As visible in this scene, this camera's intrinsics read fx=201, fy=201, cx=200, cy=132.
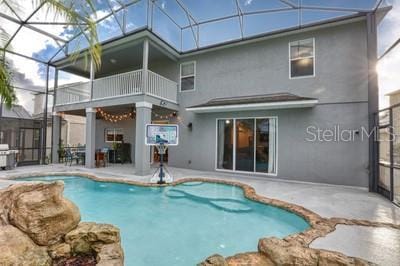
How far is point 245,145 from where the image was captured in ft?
31.4

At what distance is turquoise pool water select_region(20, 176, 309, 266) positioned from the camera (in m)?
3.67

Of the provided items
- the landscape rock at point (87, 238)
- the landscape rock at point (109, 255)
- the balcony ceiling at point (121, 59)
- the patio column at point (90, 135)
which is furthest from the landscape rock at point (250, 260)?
the patio column at point (90, 135)

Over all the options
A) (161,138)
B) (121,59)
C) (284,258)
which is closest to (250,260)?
(284,258)

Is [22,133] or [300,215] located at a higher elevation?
[22,133]

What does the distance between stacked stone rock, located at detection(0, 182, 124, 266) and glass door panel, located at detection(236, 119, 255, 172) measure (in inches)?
290

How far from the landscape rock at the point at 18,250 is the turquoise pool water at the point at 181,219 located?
118 centimetres

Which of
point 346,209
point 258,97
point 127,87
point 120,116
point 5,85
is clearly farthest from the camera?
point 120,116

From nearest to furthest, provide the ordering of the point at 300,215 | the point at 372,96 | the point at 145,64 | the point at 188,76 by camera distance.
→ the point at 300,215 < the point at 372,96 < the point at 145,64 < the point at 188,76

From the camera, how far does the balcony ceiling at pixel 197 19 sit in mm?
7992

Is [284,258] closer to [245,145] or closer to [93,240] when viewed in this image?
[93,240]

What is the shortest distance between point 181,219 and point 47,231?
2.89 meters

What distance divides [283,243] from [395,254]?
169 cm

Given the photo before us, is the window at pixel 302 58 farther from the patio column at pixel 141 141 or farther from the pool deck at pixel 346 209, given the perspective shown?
the patio column at pixel 141 141

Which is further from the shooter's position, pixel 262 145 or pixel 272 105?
pixel 262 145
